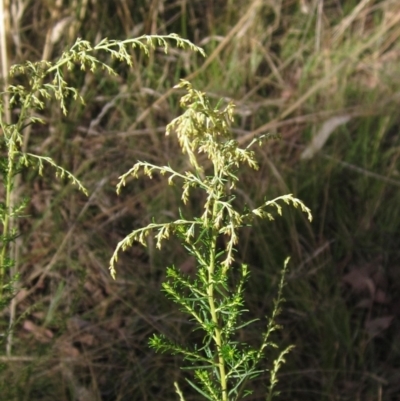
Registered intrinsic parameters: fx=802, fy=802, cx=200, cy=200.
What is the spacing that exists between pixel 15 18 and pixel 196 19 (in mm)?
1071

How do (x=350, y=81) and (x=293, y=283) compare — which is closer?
(x=293, y=283)

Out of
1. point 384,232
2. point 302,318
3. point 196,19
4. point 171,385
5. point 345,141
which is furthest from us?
point 196,19

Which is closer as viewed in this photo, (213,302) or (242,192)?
(213,302)

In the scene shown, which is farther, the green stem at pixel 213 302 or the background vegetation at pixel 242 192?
the background vegetation at pixel 242 192

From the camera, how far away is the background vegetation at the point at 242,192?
2688 millimetres

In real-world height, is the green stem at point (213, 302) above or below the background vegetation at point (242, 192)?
above

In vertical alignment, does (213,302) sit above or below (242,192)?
above

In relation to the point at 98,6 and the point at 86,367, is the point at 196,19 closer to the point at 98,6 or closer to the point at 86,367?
the point at 98,6

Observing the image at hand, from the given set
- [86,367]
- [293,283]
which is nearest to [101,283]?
[86,367]

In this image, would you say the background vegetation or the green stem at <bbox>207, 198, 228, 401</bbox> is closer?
the green stem at <bbox>207, 198, 228, 401</bbox>

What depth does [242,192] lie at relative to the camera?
303cm

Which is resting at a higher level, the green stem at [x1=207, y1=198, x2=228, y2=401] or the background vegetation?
the green stem at [x1=207, y1=198, x2=228, y2=401]

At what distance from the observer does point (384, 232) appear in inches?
126

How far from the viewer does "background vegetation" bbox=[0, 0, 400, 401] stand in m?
2.69
